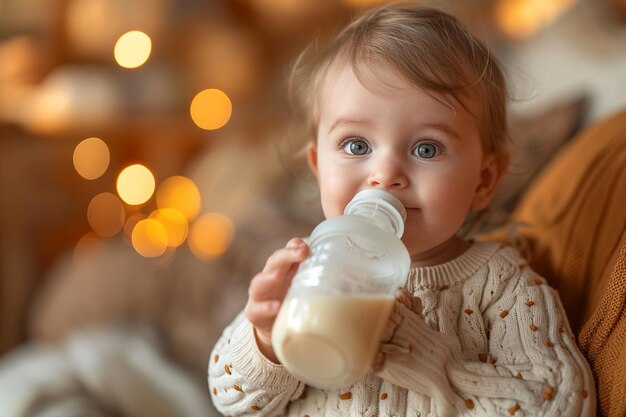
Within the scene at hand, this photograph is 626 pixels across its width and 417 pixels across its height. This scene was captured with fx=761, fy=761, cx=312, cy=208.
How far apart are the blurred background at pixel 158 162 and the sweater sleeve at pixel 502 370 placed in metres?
0.46

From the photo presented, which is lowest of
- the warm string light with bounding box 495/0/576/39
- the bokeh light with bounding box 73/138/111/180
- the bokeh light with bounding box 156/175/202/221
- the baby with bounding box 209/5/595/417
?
the bokeh light with bounding box 156/175/202/221

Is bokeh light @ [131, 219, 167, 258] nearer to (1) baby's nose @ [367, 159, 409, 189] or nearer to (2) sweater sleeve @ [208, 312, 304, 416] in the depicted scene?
(2) sweater sleeve @ [208, 312, 304, 416]

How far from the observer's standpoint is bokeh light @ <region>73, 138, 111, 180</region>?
3133 millimetres

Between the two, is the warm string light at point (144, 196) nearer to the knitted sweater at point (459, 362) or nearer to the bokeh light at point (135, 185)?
the bokeh light at point (135, 185)

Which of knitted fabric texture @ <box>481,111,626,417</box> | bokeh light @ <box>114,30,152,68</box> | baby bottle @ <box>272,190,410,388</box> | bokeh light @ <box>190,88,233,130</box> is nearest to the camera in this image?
Result: baby bottle @ <box>272,190,410,388</box>

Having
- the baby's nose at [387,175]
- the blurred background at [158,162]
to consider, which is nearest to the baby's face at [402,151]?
the baby's nose at [387,175]

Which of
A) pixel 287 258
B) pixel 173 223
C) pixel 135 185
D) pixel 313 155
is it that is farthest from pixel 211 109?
pixel 287 258

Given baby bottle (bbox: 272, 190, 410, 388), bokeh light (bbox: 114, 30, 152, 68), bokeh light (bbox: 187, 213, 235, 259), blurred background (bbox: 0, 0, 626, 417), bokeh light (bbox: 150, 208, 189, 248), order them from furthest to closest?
bokeh light (bbox: 114, 30, 152, 68)
bokeh light (bbox: 150, 208, 189, 248)
bokeh light (bbox: 187, 213, 235, 259)
blurred background (bbox: 0, 0, 626, 417)
baby bottle (bbox: 272, 190, 410, 388)

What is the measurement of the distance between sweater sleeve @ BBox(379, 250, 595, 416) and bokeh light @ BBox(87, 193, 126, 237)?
244 centimetres

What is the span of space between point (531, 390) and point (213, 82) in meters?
2.54

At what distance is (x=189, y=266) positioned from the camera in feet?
7.09

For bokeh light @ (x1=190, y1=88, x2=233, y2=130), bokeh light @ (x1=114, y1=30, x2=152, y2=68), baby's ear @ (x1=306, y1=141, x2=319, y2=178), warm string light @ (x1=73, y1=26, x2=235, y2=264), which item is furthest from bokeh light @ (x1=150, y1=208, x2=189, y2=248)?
baby's ear @ (x1=306, y1=141, x2=319, y2=178)

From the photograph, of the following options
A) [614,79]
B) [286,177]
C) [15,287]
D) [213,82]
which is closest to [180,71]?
[213,82]

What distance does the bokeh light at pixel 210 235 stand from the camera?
222 centimetres
